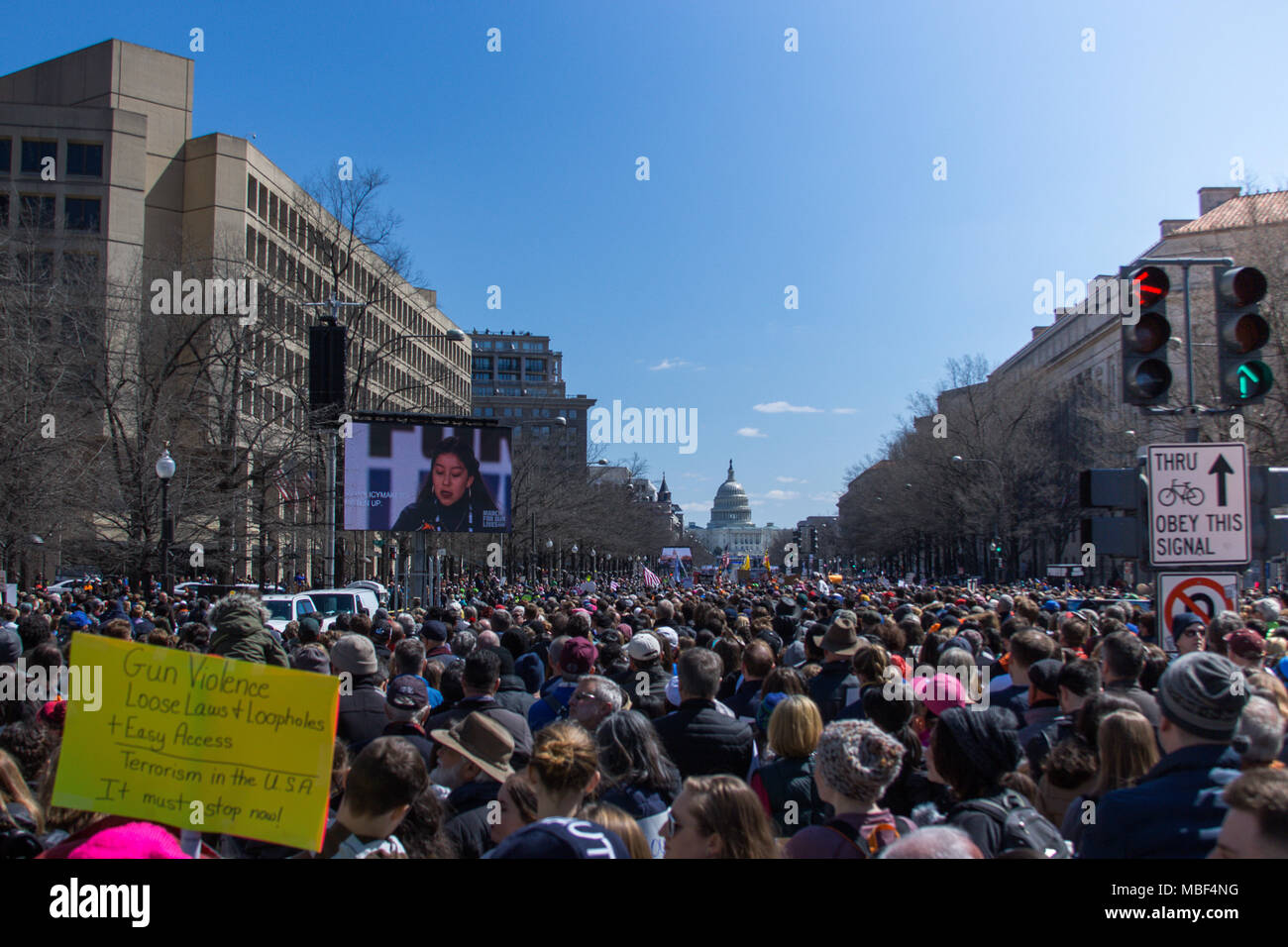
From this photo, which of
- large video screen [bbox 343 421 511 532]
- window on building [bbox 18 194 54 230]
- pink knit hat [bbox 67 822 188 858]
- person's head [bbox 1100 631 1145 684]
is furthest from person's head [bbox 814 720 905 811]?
window on building [bbox 18 194 54 230]

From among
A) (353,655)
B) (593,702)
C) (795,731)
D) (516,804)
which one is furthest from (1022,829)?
(353,655)

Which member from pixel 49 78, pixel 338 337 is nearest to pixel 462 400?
pixel 49 78

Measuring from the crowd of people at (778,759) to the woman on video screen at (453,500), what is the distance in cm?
1632

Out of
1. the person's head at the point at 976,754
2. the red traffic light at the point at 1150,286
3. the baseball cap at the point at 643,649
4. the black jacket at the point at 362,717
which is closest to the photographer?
the person's head at the point at 976,754

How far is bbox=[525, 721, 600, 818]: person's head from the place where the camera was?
3740mm

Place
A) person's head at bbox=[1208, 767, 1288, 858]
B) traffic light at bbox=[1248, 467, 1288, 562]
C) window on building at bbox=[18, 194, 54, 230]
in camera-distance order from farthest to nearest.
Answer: window on building at bbox=[18, 194, 54, 230] < traffic light at bbox=[1248, 467, 1288, 562] < person's head at bbox=[1208, 767, 1288, 858]

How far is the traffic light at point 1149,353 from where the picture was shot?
7.15 m

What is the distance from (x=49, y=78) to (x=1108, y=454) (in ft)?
187

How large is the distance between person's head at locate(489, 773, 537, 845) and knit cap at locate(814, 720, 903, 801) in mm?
1108

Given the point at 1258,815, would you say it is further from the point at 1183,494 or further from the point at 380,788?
the point at 1183,494

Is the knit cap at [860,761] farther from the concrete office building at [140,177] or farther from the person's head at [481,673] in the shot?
the concrete office building at [140,177]

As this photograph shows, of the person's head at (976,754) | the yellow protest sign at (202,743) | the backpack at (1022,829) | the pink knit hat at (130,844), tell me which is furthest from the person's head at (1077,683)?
the pink knit hat at (130,844)

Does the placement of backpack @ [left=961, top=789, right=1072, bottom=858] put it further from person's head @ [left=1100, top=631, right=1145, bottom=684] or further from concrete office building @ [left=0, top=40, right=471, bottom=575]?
concrete office building @ [left=0, top=40, right=471, bottom=575]
